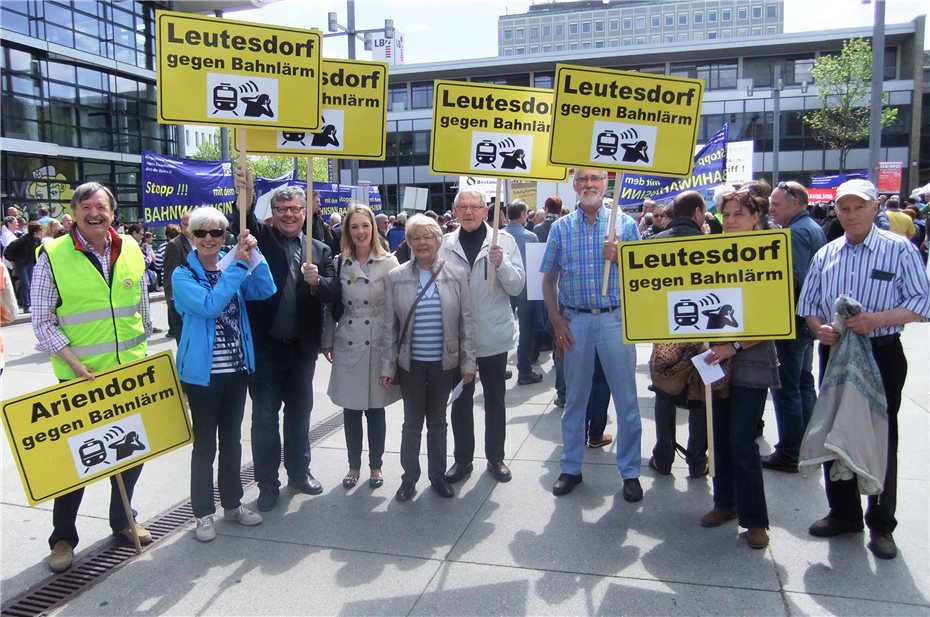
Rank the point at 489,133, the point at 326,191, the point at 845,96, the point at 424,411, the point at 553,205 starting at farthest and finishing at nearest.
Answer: the point at 845,96, the point at 326,191, the point at 553,205, the point at 489,133, the point at 424,411

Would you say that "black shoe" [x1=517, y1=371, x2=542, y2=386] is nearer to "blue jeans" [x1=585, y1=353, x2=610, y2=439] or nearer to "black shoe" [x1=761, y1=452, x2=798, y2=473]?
"blue jeans" [x1=585, y1=353, x2=610, y2=439]

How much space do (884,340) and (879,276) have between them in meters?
0.36

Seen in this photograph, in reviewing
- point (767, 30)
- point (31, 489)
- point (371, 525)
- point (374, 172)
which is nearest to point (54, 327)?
point (31, 489)

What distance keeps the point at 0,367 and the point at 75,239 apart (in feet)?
2.87

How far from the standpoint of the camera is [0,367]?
13.0ft

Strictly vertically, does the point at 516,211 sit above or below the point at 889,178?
below

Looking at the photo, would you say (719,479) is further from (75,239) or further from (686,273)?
(75,239)

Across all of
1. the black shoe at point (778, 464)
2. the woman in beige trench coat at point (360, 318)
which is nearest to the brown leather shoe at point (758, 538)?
the black shoe at point (778, 464)

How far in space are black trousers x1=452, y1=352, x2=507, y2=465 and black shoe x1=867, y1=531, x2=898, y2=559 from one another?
2.34 m

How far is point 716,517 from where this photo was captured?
4.15 m

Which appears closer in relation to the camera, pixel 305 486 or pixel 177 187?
pixel 305 486

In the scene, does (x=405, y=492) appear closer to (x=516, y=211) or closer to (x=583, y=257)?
(x=583, y=257)

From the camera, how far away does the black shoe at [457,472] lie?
498 cm

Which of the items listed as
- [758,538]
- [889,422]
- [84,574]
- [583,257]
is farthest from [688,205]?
[84,574]
